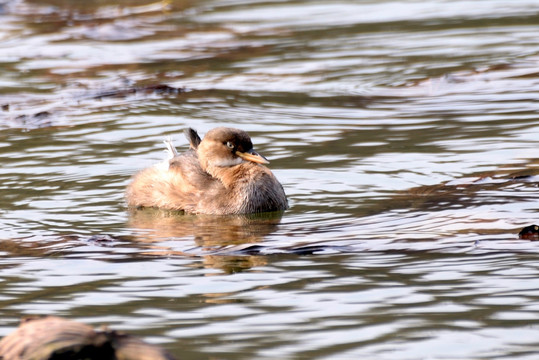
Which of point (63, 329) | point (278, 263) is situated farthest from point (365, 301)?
point (63, 329)

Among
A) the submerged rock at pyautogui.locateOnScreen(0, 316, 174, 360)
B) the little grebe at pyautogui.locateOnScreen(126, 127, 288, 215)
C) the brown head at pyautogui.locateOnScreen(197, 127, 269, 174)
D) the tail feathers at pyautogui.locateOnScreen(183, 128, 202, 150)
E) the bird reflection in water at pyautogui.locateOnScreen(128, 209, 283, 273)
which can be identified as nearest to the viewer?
the submerged rock at pyautogui.locateOnScreen(0, 316, 174, 360)

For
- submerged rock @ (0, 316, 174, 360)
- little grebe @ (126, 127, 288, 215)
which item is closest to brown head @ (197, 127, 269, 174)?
little grebe @ (126, 127, 288, 215)

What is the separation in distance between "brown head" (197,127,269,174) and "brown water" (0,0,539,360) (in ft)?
1.72

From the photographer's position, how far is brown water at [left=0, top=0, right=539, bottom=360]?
6148 millimetres

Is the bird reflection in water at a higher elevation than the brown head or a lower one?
lower

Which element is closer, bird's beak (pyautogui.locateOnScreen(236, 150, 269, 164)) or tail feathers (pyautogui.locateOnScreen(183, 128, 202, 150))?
bird's beak (pyautogui.locateOnScreen(236, 150, 269, 164))

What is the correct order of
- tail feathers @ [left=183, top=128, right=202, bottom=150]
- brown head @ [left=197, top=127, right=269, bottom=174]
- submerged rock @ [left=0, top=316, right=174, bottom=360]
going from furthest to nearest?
tail feathers @ [left=183, top=128, right=202, bottom=150]
brown head @ [left=197, top=127, right=269, bottom=174]
submerged rock @ [left=0, top=316, right=174, bottom=360]

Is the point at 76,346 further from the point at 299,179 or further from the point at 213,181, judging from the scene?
the point at 299,179

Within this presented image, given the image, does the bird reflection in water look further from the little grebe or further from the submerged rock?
the submerged rock

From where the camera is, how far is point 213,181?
403 inches

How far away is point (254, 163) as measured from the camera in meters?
10.4

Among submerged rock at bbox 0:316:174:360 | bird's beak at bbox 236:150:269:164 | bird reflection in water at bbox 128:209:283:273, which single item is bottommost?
bird reflection in water at bbox 128:209:283:273

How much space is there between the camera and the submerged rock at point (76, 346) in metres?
5.12

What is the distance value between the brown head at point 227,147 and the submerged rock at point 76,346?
4.98 meters
